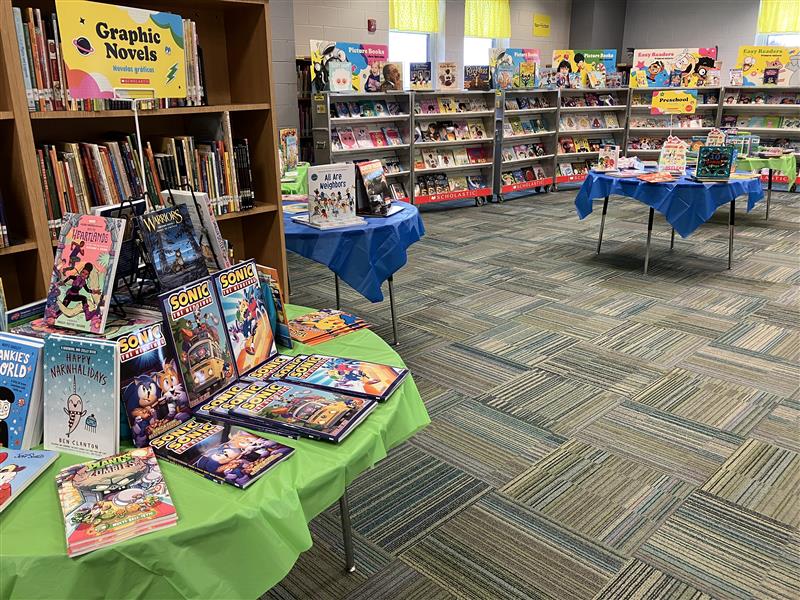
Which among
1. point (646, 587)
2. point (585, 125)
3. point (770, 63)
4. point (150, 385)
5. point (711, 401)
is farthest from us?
point (585, 125)

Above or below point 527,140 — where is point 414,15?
above

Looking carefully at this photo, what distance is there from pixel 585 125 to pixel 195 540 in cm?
944

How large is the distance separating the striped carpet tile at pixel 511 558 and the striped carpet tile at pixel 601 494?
0.07m

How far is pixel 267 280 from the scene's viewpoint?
1.67 metres

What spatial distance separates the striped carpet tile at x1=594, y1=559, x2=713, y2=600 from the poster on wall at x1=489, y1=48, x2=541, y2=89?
742 centimetres

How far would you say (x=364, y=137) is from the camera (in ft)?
24.1

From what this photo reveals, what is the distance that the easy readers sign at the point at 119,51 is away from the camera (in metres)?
1.66

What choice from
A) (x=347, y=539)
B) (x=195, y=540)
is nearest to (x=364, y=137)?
(x=347, y=539)

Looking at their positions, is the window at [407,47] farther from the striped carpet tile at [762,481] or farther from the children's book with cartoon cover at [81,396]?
the children's book with cartoon cover at [81,396]

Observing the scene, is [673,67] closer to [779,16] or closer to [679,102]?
[779,16]

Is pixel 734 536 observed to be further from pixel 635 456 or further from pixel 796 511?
pixel 635 456

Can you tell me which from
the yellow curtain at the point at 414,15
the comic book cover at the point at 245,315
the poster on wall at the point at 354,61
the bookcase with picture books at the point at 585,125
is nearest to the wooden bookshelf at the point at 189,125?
the comic book cover at the point at 245,315

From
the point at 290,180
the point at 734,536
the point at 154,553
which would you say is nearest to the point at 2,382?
the point at 154,553

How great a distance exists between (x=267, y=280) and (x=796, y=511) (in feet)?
6.86
